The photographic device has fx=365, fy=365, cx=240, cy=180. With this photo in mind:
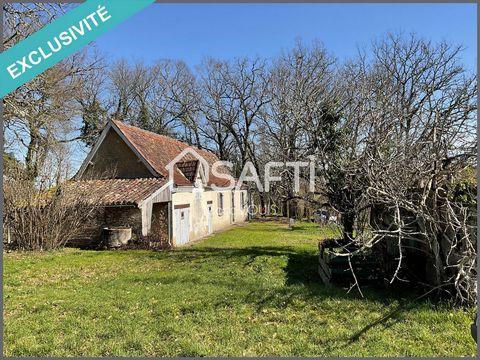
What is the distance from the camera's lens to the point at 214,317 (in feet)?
20.6

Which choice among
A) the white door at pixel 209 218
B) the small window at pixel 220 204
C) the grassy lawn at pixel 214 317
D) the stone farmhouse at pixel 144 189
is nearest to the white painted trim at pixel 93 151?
the stone farmhouse at pixel 144 189

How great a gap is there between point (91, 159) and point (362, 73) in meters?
14.8

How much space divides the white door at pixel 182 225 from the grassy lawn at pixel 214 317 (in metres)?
7.53

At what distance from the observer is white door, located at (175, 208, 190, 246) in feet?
58.6

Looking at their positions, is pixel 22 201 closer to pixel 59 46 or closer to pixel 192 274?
pixel 192 274

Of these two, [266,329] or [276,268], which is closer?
[266,329]

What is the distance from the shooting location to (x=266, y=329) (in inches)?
226

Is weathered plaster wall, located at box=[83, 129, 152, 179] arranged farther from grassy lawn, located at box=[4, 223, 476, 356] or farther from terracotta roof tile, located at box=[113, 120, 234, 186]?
grassy lawn, located at box=[4, 223, 476, 356]

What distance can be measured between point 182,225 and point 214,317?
41.1ft

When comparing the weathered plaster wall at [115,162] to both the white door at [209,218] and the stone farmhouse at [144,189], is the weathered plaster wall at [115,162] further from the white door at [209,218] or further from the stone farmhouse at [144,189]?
Answer: the white door at [209,218]

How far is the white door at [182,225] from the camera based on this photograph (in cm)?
1788

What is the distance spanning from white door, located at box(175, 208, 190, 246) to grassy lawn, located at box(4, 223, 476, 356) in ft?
24.7

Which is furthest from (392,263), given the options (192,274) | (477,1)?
(477,1)

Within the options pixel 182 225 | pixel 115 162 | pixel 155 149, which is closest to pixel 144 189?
pixel 182 225
